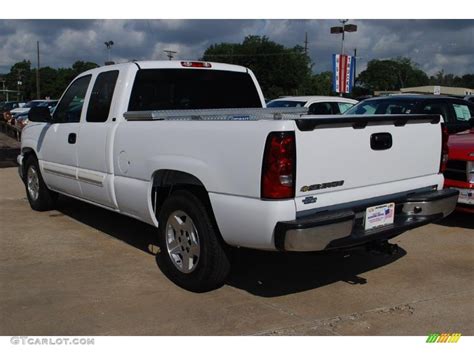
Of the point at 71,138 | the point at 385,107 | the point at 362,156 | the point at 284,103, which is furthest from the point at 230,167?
the point at 284,103

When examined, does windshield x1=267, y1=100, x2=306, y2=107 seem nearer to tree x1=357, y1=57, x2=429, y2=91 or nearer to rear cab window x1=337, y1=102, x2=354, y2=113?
rear cab window x1=337, y1=102, x2=354, y2=113

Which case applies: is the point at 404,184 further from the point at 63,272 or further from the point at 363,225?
the point at 63,272

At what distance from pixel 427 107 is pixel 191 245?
5.56 metres

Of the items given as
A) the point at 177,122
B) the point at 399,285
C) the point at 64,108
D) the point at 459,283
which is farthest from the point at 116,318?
the point at 64,108

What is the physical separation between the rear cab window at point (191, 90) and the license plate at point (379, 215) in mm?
Result: 2382

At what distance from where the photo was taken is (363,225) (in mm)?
3994

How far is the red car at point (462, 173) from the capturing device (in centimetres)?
616

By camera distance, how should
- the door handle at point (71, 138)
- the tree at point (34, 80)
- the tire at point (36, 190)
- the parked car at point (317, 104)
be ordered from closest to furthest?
the door handle at point (71, 138)
the tire at point (36, 190)
the parked car at point (317, 104)
the tree at point (34, 80)

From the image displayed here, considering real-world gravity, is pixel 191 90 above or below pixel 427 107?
above

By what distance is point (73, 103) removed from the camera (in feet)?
20.5

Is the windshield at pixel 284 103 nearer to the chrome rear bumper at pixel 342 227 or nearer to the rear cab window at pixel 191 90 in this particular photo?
the rear cab window at pixel 191 90

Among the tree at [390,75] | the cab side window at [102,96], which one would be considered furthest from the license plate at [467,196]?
the tree at [390,75]

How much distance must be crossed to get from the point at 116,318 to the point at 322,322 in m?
1.51

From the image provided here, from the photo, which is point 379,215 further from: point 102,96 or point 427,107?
point 427,107
